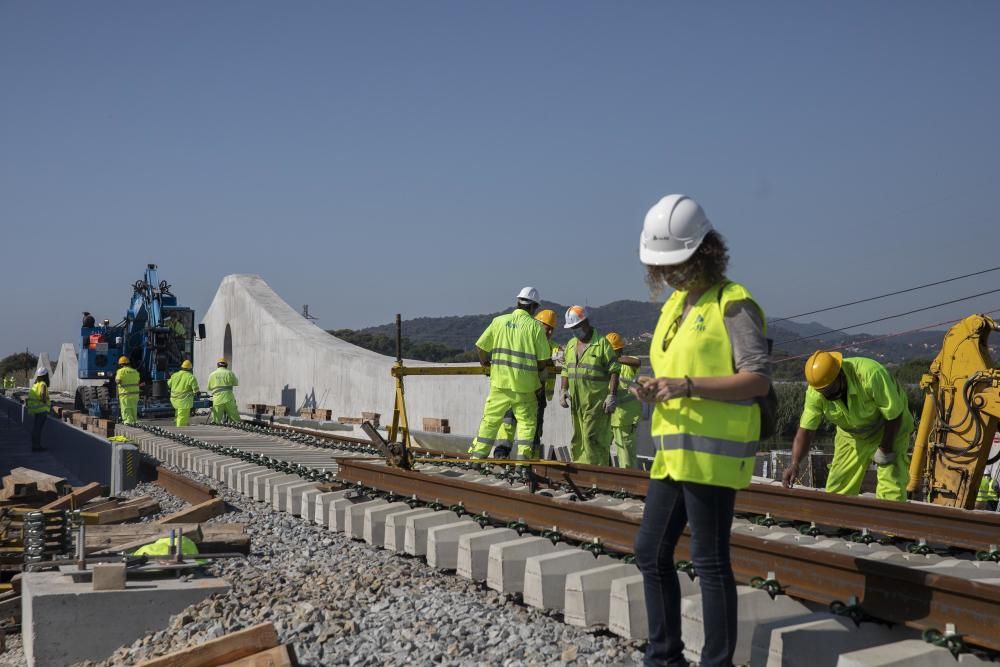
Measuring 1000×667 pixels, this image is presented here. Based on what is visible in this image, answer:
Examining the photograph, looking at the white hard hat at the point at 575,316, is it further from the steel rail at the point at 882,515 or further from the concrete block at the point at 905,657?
the concrete block at the point at 905,657

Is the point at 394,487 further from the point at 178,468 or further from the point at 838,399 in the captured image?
the point at 178,468

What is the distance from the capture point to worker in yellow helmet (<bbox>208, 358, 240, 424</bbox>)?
70.8 feet

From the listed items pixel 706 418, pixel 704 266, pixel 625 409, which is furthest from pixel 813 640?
pixel 625 409

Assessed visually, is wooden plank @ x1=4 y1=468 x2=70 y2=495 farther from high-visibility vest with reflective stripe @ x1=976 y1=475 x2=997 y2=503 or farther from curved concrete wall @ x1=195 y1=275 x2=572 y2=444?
high-visibility vest with reflective stripe @ x1=976 y1=475 x2=997 y2=503

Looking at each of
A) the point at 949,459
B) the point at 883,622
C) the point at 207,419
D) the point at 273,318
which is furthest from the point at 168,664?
the point at 273,318

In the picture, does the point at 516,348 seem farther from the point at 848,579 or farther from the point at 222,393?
the point at 222,393

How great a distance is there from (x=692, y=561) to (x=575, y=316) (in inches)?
268

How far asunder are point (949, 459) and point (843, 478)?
61.4 inches

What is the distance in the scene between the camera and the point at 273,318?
30641 millimetres

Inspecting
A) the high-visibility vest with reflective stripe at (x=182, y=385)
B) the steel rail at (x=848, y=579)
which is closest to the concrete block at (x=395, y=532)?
the steel rail at (x=848, y=579)

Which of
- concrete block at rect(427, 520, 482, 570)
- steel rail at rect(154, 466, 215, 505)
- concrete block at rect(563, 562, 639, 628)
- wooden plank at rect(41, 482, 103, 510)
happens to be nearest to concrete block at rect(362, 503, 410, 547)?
concrete block at rect(427, 520, 482, 570)

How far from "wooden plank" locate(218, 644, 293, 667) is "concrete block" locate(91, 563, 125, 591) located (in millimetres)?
1692

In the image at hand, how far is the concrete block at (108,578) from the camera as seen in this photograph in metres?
5.44

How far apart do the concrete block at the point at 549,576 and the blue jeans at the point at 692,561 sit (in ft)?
4.07
